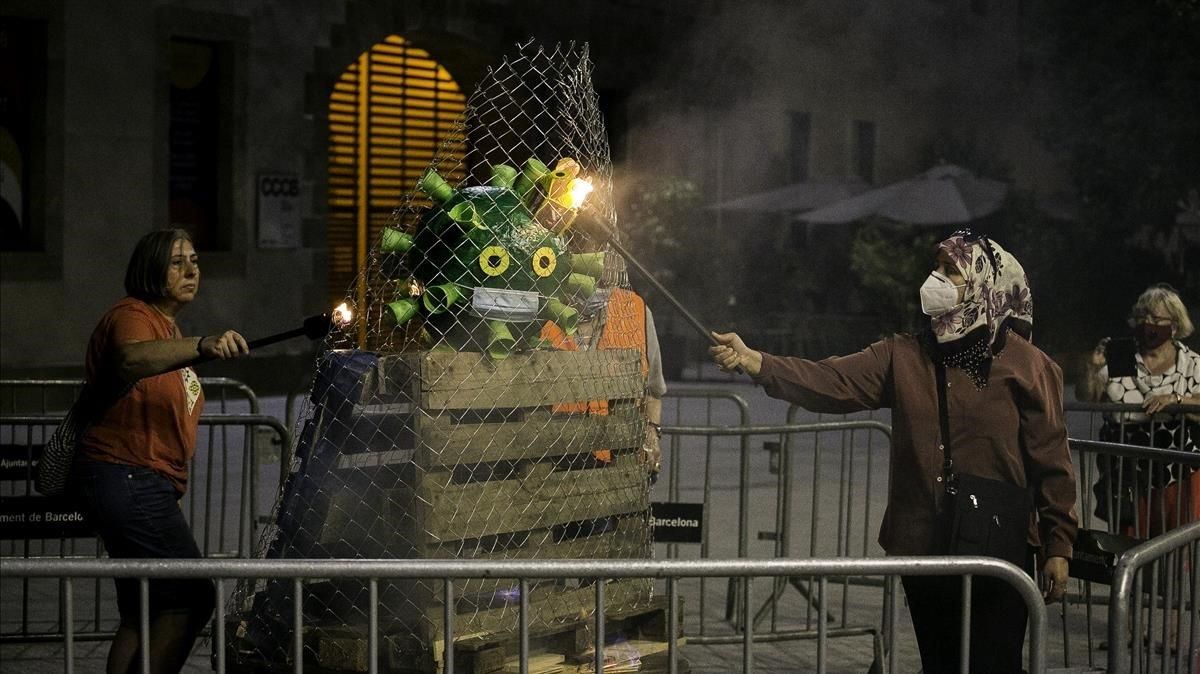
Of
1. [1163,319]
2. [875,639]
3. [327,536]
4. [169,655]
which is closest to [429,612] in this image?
[327,536]

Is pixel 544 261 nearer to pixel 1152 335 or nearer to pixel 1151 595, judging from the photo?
pixel 1151 595

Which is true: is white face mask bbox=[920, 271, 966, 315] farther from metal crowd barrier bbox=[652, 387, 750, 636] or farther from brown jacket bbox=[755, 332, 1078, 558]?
metal crowd barrier bbox=[652, 387, 750, 636]

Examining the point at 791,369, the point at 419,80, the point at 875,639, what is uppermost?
the point at 419,80

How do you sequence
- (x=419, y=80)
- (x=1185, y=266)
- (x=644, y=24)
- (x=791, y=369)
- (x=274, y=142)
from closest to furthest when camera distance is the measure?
1. (x=791, y=369)
2. (x=274, y=142)
3. (x=419, y=80)
4. (x=644, y=24)
5. (x=1185, y=266)

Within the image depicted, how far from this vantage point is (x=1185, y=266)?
24906 millimetres

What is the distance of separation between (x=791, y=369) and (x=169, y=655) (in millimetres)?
2050

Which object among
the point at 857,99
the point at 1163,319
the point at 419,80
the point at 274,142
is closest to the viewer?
the point at 1163,319

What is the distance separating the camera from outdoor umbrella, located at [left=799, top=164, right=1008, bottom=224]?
2116 cm

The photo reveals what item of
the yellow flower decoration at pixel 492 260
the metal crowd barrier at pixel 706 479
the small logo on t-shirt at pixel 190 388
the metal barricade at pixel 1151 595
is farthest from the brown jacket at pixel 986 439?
the small logo on t-shirt at pixel 190 388

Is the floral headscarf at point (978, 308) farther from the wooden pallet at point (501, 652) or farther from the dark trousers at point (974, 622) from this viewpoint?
the wooden pallet at point (501, 652)

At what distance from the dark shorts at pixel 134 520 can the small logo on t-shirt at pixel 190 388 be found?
0.27 m

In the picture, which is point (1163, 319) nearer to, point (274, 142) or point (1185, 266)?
point (274, 142)

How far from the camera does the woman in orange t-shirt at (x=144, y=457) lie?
5.29 m

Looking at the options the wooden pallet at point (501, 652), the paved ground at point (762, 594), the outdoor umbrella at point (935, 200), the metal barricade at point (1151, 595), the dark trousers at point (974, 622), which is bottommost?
the paved ground at point (762, 594)
